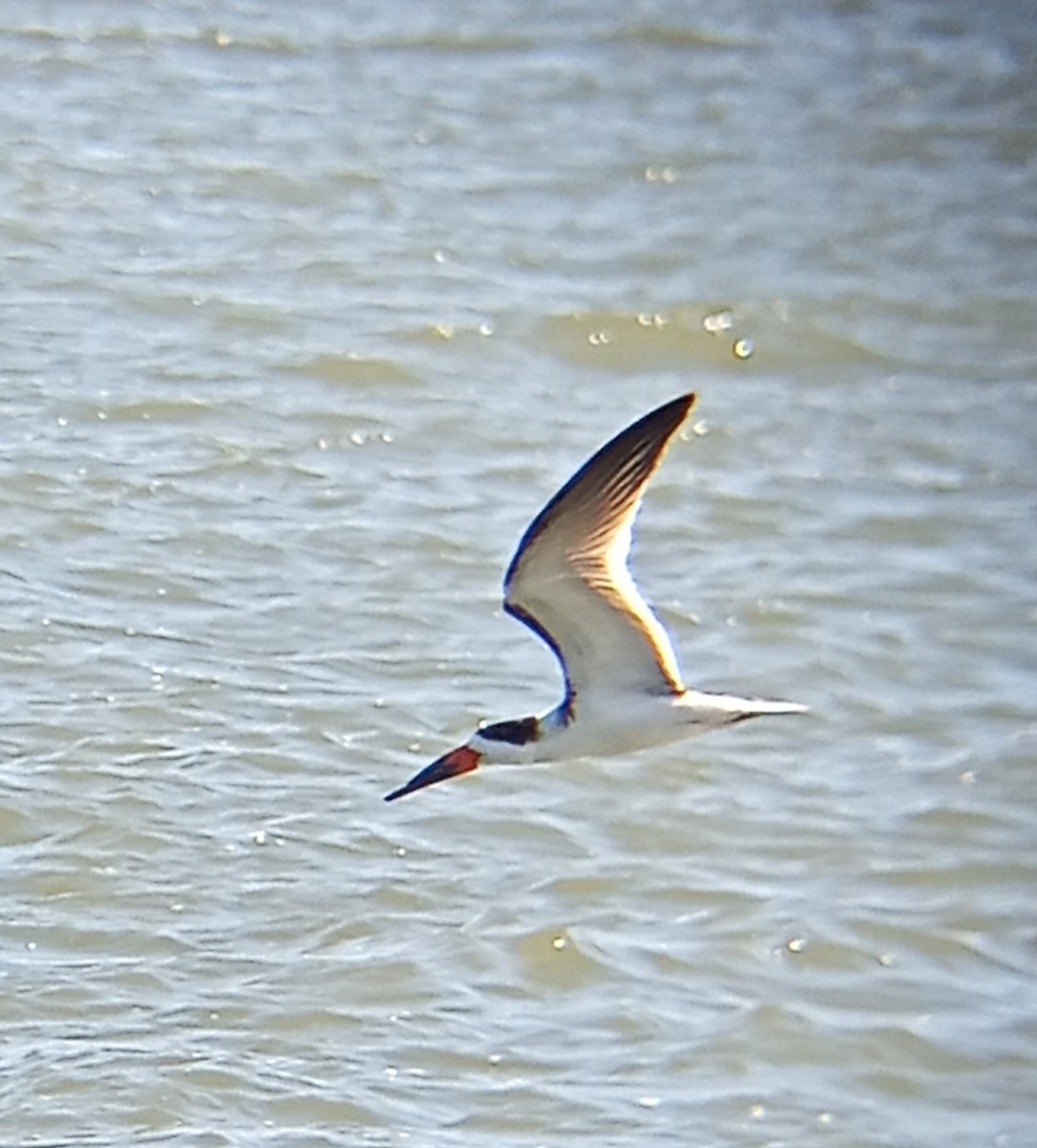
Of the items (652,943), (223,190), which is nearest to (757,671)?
(652,943)

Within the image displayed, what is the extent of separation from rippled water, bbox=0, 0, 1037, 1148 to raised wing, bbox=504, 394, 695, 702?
100cm

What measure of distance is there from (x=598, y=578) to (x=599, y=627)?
0.52 feet

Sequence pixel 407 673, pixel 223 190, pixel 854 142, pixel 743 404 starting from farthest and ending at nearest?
1. pixel 854 142
2. pixel 223 190
3. pixel 743 404
4. pixel 407 673

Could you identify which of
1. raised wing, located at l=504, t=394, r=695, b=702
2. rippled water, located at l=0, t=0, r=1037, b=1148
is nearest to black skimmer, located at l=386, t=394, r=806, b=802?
raised wing, located at l=504, t=394, r=695, b=702

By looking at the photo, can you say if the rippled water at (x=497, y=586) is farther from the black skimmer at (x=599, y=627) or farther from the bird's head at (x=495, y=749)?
the black skimmer at (x=599, y=627)

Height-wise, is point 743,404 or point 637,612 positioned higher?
point 637,612

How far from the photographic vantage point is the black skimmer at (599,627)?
18.8 ft

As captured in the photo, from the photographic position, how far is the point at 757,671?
8.45 metres

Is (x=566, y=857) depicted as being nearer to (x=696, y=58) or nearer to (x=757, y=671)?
(x=757, y=671)

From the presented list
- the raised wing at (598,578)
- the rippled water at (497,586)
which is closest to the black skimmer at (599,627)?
the raised wing at (598,578)

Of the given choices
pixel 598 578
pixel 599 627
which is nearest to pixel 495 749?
pixel 599 627

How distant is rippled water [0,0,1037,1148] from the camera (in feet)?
21.5

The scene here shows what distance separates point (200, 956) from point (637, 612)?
1.57 m

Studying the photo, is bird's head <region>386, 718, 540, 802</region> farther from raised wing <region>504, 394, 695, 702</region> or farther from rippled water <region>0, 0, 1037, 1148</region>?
rippled water <region>0, 0, 1037, 1148</region>
